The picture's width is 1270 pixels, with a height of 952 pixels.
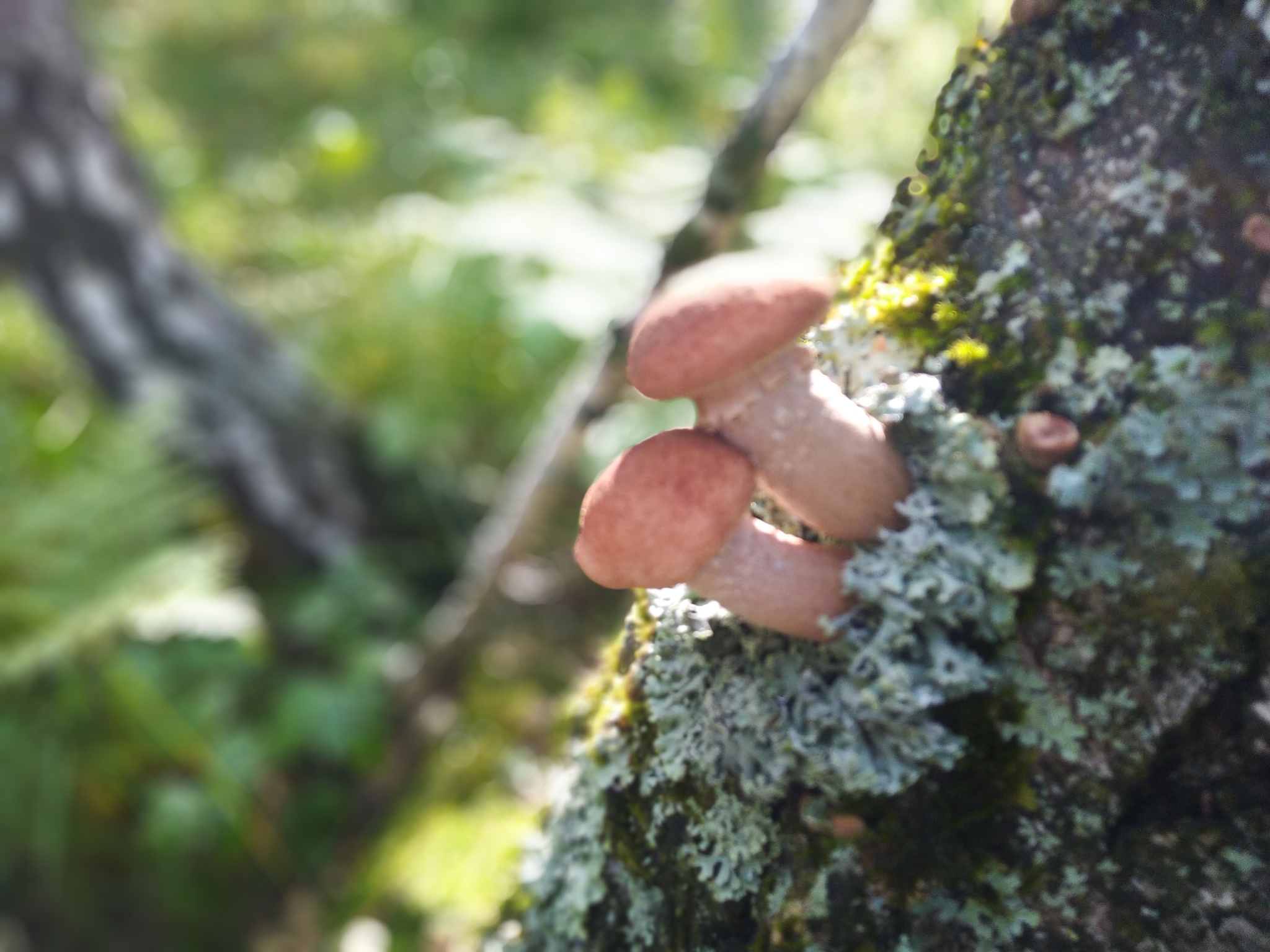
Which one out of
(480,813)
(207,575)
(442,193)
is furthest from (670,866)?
(442,193)

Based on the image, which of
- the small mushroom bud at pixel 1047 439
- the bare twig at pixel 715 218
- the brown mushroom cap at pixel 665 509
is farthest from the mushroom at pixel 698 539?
the bare twig at pixel 715 218

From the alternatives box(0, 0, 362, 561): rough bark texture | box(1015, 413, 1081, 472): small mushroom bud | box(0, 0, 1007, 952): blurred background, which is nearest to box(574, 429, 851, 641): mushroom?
box(1015, 413, 1081, 472): small mushroom bud

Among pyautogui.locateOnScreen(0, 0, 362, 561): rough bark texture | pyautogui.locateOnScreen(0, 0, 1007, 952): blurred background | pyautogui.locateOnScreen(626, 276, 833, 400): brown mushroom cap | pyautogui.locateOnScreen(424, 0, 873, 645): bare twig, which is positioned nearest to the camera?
pyautogui.locateOnScreen(626, 276, 833, 400): brown mushroom cap

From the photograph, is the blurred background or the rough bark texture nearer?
the blurred background

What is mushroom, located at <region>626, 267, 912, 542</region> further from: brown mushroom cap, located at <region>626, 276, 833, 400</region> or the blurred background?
the blurred background

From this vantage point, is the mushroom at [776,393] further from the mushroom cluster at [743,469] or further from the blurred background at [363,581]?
the blurred background at [363,581]

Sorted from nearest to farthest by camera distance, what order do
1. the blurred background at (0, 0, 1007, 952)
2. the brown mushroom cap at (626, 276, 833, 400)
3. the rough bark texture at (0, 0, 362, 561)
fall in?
the brown mushroom cap at (626, 276, 833, 400) < the blurred background at (0, 0, 1007, 952) < the rough bark texture at (0, 0, 362, 561)
